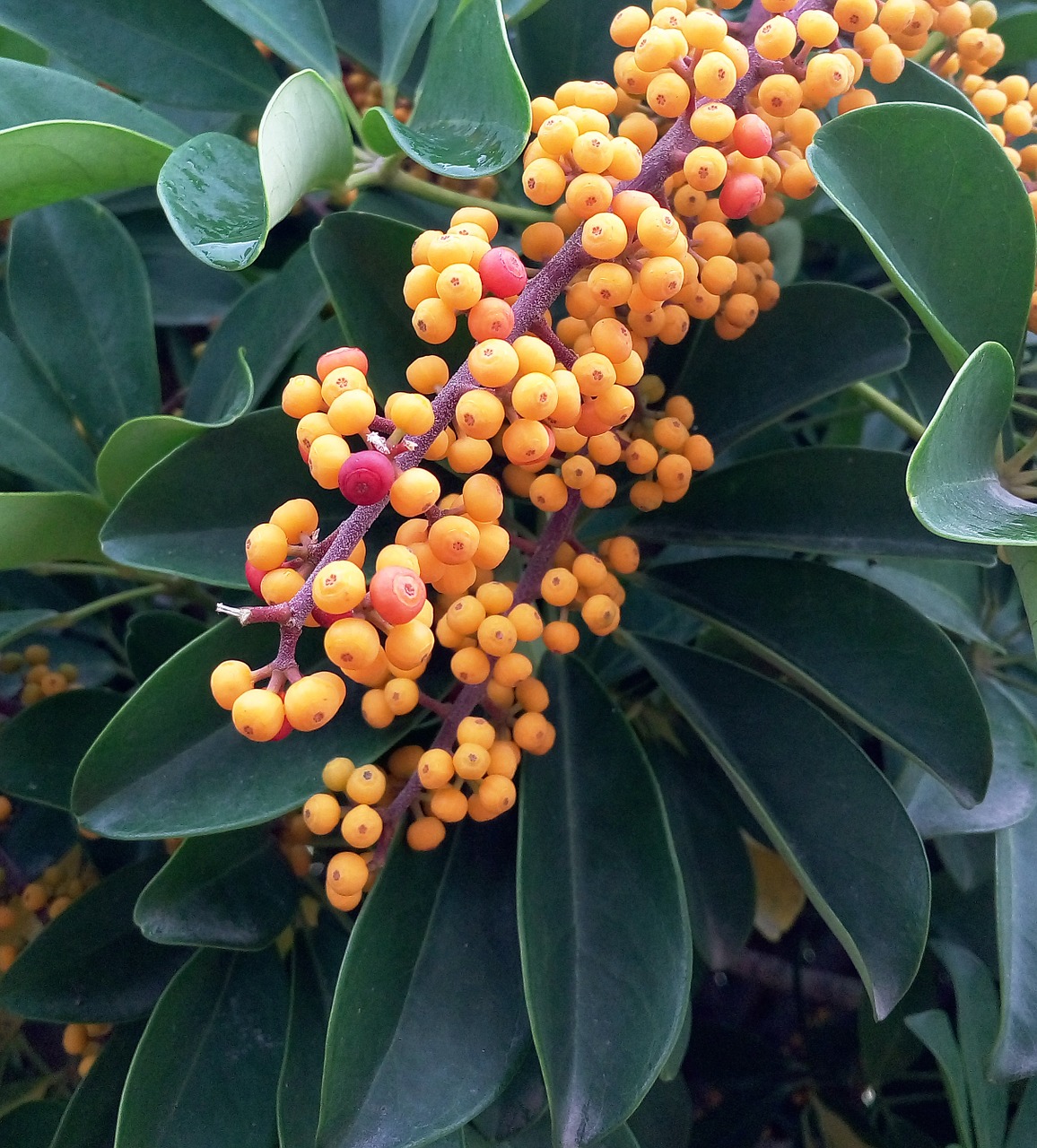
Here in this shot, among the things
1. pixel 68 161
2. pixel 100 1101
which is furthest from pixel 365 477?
pixel 100 1101

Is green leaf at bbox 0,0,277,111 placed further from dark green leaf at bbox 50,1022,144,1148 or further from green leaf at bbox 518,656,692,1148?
dark green leaf at bbox 50,1022,144,1148

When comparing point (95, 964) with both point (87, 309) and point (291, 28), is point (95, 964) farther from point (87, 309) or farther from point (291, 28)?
point (291, 28)

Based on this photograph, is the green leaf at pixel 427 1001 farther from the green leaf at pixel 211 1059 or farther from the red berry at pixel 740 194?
the red berry at pixel 740 194

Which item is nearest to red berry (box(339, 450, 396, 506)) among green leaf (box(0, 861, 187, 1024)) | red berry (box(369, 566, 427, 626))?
red berry (box(369, 566, 427, 626))

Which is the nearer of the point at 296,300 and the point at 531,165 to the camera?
the point at 531,165

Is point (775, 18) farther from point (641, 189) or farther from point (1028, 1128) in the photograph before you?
point (1028, 1128)

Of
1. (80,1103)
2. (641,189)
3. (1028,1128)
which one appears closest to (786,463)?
(641,189)

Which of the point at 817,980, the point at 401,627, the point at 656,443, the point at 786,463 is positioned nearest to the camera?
the point at 401,627
